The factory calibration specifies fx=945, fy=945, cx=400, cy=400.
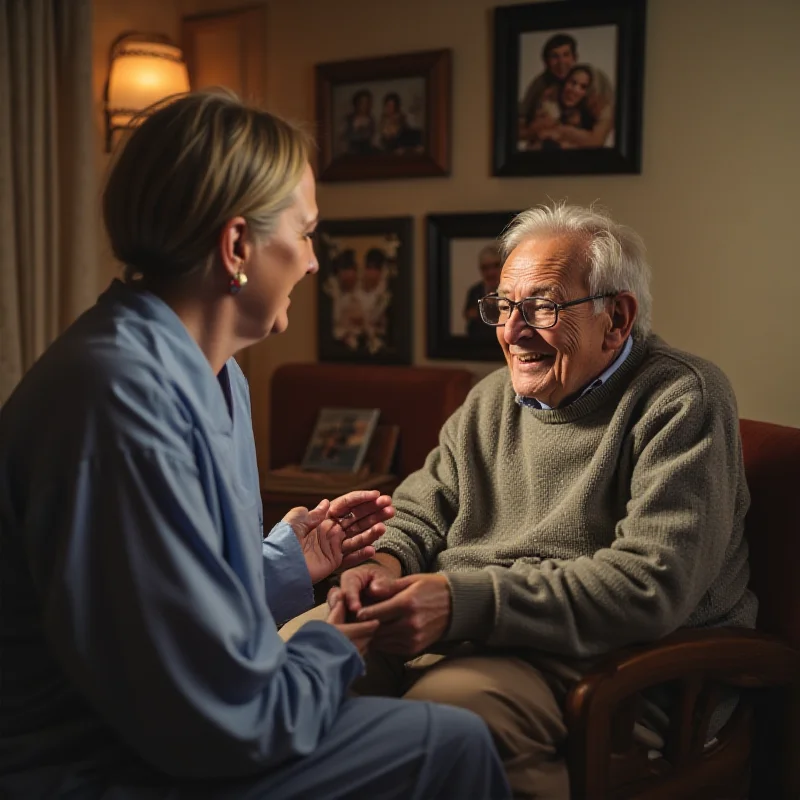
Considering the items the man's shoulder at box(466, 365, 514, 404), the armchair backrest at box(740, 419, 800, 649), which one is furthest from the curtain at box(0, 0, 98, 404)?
the armchair backrest at box(740, 419, 800, 649)

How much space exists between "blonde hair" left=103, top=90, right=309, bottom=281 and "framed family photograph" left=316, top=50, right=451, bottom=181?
2321 mm

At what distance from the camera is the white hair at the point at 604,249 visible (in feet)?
6.09

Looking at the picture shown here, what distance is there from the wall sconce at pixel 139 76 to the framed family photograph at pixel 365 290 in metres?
0.81

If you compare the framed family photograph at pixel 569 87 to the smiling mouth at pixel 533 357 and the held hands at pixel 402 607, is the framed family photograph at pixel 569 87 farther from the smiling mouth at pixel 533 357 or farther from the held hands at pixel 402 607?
the held hands at pixel 402 607

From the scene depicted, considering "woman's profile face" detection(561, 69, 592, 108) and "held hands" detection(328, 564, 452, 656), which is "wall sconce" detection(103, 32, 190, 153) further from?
"held hands" detection(328, 564, 452, 656)

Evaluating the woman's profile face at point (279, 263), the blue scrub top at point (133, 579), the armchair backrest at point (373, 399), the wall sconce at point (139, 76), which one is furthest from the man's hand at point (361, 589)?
the wall sconce at point (139, 76)

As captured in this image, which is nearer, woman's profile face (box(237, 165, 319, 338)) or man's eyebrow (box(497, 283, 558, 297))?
woman's profile face (box(237, 165, 319, 338))

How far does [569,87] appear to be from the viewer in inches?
128

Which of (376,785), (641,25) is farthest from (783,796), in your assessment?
(641,25)

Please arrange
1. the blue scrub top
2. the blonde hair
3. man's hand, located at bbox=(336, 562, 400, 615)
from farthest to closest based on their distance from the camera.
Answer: man's hand, located at bbox=(336, 562, 400, 615), the blonde hair, the blue scrub top

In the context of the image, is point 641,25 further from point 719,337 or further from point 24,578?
point 24,578

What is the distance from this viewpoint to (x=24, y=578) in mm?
1199

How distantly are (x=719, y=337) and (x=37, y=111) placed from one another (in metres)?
2.47

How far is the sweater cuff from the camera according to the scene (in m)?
1.55
